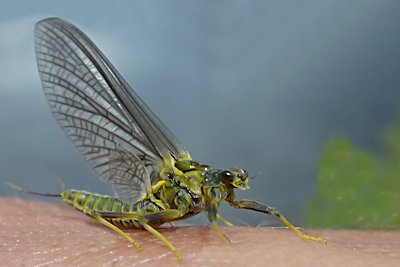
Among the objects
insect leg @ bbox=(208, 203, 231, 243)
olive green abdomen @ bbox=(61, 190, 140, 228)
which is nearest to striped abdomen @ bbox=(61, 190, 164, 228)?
olive green abdomen @ bbox=(61, 190, 140, 228)

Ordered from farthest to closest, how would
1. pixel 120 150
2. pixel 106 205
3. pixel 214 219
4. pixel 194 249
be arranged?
pixel 120 150, pixel 106 205, pixel 214 219, pixel 194 249

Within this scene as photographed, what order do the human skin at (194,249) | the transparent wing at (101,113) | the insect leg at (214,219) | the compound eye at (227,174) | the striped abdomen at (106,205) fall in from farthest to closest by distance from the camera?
the transparent wing at (101,113) → the striped abdomen at (106,205) → the compound eye at (227,174) → the insect leg at (214,219) → the human skin at (194,249)

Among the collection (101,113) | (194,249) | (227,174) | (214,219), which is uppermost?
(101,113)

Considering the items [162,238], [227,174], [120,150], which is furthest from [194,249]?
[120,150]

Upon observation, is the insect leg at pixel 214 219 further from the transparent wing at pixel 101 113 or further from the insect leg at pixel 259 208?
the transparent wing at pixel 101 113

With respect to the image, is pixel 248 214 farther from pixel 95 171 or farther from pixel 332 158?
pixel 332 158

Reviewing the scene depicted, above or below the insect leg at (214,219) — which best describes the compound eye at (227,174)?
above

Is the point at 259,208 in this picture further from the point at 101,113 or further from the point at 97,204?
the point at 101,113

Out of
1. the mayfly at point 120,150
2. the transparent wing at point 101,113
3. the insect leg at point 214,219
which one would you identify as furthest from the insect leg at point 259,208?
the transparent wing at point 101,113
